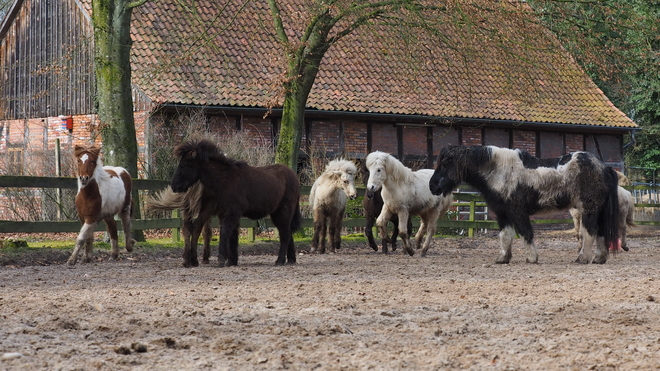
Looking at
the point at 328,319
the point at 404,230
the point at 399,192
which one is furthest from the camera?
the point at 399,192

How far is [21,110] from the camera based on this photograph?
29.2 metres

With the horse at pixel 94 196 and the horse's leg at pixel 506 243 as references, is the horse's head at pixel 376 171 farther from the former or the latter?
the horse at pixel 94 196

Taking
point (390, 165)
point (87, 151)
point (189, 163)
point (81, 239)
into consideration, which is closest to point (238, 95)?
point (390, 165)

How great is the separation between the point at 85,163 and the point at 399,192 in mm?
5543

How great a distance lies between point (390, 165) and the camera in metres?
15.4

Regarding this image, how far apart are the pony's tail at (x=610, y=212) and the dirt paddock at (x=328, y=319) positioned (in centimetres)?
159

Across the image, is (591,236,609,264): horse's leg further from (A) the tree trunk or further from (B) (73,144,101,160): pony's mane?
(A) the tree trunk

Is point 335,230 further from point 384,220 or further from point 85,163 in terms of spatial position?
point 85,163

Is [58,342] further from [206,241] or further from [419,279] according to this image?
[206,241]

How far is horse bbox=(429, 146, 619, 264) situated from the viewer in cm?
1310

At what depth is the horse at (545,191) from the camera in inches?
516

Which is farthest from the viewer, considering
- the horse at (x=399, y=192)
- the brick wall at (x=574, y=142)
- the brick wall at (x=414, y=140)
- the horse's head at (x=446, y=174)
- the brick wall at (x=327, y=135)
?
the brick wall at (x=574, y=142)

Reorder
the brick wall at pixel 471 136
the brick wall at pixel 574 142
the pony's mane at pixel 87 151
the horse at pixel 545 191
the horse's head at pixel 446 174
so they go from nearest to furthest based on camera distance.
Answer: the pony's mane at pixel 87 151 < the horse at pixel 545 191 < the horse's head at pixel 446 174 < the brick wall at pixel 471 136 < the brick wall at pixel 574 142

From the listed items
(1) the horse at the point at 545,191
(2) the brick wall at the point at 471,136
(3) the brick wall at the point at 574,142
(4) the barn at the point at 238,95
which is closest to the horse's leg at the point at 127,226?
(1) the horse at the point at 545,191
